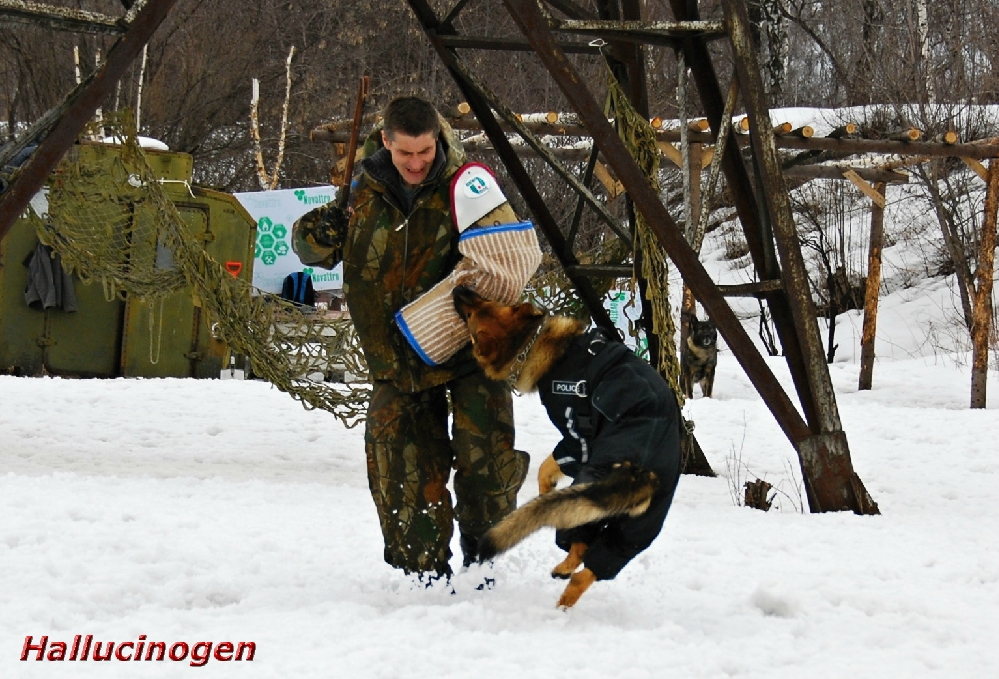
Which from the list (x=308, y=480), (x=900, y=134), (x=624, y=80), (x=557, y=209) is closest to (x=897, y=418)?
(x=900, y=134)

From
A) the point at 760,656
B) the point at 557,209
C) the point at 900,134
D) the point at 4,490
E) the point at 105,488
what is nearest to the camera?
the point at 760,656

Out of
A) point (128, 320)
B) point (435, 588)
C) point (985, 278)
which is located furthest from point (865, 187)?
point (435, 588)

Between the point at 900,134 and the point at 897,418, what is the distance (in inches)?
105

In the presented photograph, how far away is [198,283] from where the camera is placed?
5.89 metres

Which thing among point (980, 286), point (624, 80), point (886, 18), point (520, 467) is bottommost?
point (520, 467)

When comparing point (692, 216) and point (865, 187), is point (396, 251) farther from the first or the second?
point (865, 187)

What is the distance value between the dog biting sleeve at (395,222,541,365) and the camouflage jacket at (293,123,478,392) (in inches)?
3.5

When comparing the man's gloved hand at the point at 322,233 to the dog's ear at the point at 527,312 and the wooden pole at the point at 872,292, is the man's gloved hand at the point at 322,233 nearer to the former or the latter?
the dog's ear at the point at 527,312

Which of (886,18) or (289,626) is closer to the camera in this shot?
(289,626)

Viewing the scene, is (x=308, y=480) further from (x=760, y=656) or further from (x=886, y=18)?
(x=886, y=18)

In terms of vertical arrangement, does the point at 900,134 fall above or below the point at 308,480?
above

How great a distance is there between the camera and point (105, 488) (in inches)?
196

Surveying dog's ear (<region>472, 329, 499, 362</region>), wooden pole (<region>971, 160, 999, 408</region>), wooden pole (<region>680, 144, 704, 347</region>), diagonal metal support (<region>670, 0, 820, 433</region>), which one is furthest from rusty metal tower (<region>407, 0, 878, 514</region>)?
wooden pole (<region>971, 160, 999, 408</region>)

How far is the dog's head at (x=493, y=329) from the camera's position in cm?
317
